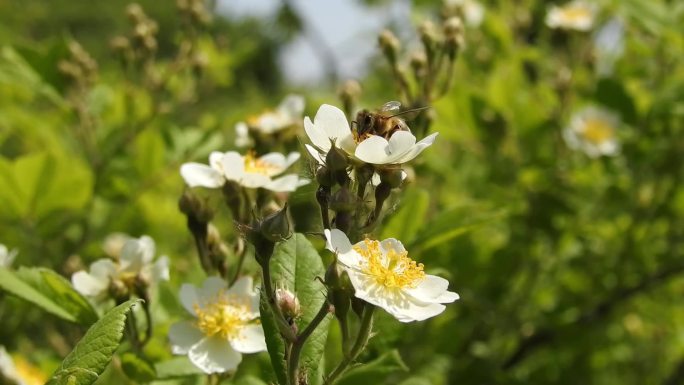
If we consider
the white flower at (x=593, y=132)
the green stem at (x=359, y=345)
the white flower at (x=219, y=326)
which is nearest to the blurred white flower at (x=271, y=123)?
the white flower at (x=219, y=326)

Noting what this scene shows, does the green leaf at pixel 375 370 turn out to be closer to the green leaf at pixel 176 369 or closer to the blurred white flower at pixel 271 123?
the green leaf at pixel 176 369

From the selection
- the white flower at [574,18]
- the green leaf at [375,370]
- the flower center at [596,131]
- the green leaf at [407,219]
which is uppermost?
the white flower at [574,18]

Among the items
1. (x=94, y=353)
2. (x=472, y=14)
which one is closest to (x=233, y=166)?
(x=94, y=353)

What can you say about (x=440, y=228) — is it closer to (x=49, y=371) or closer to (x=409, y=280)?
(x=409, y=280)

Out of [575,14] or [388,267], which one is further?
[575,14]

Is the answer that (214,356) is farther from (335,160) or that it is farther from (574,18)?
(574,18)

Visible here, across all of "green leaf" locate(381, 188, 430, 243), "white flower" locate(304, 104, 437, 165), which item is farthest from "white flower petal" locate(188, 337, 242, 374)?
"green leaf" locate(381, 188, 430, 243)
